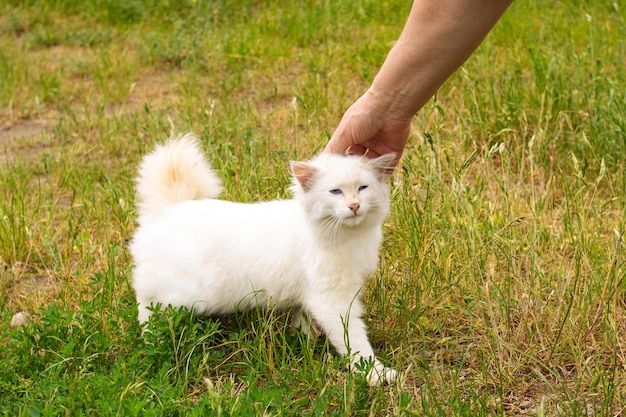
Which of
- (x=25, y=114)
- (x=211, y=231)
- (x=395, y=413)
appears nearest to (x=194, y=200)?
(x=211, y=231)

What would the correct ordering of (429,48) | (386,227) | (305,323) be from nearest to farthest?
(429,48)
(305,323)
(386,227)

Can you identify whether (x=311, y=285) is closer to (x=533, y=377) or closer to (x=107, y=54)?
(x=533, y=377)

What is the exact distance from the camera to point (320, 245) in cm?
257

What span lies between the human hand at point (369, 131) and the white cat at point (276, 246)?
0.11 m

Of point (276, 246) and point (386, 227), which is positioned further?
point (386, 227)

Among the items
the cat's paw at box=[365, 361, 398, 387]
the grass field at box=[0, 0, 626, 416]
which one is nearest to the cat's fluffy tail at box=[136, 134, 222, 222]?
the grass field at box=[0, 0, 626, 416]

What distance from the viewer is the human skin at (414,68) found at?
7.00ft

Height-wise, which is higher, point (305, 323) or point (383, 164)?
point (383, 164)

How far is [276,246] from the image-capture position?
8.71 feet

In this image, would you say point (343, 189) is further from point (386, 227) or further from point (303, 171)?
point (386, 227)

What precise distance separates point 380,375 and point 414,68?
978mm

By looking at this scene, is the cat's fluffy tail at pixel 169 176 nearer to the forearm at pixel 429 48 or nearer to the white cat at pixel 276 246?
the white cat at pixel 276 246

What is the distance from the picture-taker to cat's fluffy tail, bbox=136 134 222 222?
2.99m

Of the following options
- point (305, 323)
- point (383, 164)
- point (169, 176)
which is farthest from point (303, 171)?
point (169, 176)
